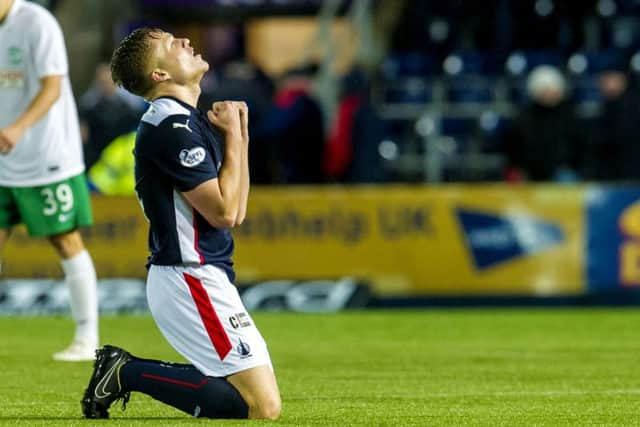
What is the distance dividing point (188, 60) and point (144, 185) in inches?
20.9

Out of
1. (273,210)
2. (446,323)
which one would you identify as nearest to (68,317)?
(273,210)

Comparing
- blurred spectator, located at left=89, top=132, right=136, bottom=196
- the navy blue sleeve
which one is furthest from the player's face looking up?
blurred spectator, located at left=89, top=132, right=136, bottom=196

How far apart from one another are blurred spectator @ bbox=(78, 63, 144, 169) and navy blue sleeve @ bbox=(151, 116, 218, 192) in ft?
32.5

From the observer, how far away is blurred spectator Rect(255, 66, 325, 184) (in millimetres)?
16953

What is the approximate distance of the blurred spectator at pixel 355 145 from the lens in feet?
55.5

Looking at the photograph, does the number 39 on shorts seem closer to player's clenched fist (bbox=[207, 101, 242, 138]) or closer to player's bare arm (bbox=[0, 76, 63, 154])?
player's bare arm (bbox=[0, 76, 63, 154])

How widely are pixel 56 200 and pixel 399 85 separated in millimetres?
10366

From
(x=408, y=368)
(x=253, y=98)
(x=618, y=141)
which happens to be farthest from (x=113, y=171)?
(x=408, y=368)

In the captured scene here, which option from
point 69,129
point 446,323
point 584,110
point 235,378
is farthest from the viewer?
point 584,110

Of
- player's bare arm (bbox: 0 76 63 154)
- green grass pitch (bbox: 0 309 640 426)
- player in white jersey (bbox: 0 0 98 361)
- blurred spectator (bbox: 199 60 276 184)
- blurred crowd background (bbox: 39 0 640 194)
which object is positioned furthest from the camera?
blurred spectator (bbox: 199 60 276 184)

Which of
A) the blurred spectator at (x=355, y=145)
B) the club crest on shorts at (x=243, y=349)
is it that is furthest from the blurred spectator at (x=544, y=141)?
the club crest on shorts at (x=243, y=349)

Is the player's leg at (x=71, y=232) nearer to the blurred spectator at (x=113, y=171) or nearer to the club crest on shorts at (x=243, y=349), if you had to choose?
the club crest on shorts at (x=243, y=349)

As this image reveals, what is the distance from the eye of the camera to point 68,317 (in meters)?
13.8

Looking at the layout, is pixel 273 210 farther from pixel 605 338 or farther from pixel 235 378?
pixel 235 378
